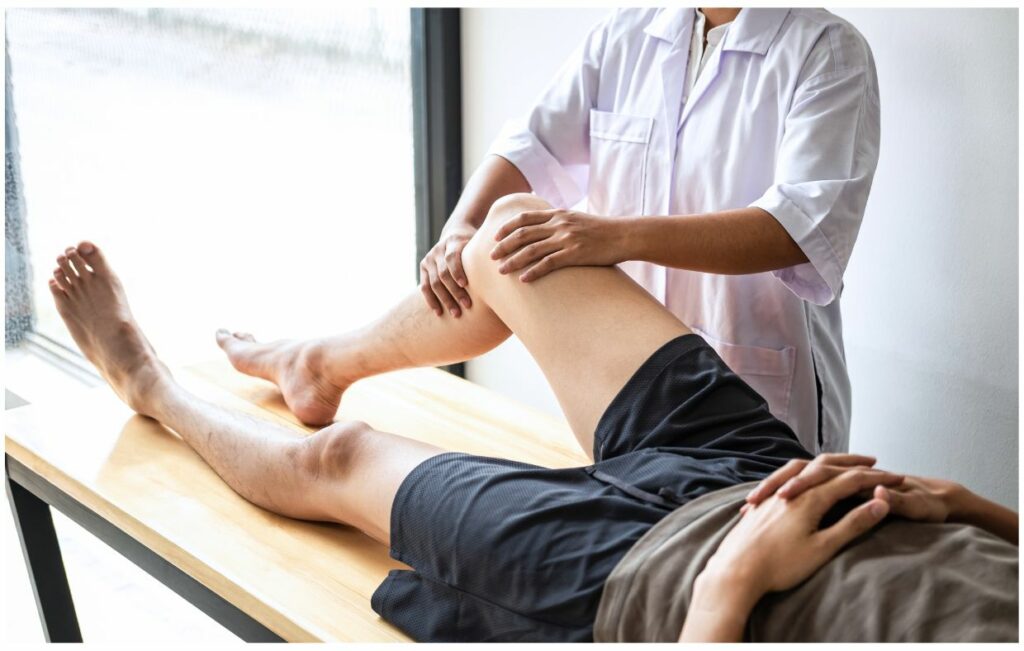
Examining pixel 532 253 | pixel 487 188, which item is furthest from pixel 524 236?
pixel 487 188

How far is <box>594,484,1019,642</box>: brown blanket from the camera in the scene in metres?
1.01

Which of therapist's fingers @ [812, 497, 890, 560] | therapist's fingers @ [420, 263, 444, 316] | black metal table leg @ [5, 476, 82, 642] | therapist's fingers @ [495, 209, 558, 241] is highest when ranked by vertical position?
therapist's fingers @ [495, 209, 558, 241]

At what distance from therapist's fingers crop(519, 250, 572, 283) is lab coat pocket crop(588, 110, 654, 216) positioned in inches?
15.4

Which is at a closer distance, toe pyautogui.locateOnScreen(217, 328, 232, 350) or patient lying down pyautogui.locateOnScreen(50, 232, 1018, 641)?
patient lying down pyautogui.locateOnScreen(50, 232, 1018, 641)

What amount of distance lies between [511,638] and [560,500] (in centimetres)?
17

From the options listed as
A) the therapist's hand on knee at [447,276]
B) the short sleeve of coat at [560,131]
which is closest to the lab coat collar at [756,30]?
the short sleeve of coat at [560,131]

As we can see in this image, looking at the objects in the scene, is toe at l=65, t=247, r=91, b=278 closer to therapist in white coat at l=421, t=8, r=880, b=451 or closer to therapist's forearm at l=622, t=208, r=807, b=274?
therapist in white coat at l=421, t=8, r=880, b=451

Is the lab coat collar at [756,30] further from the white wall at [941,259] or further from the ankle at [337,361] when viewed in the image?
the ankle at [337,361]

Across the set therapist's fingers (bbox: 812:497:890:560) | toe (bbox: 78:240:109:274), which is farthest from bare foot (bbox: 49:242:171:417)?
therapist's fingers (bbox: 812:497:890:560)

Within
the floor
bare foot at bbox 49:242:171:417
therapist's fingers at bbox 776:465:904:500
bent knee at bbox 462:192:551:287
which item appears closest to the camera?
therapist's fingers at bbox 776:465:904:500

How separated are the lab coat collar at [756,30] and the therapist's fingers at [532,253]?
50 cm

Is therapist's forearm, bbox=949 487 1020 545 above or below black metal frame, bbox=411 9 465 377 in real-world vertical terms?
below

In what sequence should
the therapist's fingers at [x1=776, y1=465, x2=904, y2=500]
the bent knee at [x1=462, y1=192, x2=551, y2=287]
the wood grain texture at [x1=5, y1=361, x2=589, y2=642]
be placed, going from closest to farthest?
the therapist's fingers at [x1=776, y1=465, x2=904, y2=500] → the wood grain texture at [x1=5, y1=361, x2=589, y2=642] → the bent knee at [x1=462, y1=192, x2=551, y2=287]

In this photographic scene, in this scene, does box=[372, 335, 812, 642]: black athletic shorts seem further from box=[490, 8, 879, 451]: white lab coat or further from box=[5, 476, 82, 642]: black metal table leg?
box=[5, 476, 82, 642]: black metal table leg
